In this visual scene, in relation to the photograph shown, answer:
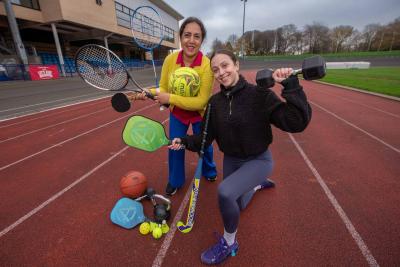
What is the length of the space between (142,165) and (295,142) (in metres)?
3.48

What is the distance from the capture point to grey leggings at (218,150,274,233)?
1.85 metres

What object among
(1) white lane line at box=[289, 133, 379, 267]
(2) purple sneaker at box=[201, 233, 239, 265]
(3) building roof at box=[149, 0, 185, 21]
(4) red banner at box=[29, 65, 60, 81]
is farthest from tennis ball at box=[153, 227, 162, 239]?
(3) building roof at box=[149, 0, 185, 21]

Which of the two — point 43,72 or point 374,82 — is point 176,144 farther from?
point 43,72

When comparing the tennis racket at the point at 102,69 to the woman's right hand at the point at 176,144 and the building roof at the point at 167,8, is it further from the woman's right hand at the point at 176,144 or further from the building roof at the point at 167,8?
the building roof at the point at 167,8

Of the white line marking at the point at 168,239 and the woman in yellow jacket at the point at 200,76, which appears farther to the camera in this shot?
the woman in yellow jacket at the point at 200,76

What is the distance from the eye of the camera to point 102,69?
278 centimetres

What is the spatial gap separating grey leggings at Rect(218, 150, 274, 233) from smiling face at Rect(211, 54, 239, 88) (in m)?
0.81

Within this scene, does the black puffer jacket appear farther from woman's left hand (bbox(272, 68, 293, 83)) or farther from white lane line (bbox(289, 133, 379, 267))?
white lane line (bbox(289, 133, 379, 267))

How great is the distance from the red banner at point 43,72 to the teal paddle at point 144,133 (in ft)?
67.7

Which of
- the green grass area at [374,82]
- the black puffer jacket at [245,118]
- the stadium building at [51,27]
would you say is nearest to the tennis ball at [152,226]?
the black puffer jacket at [245,118]

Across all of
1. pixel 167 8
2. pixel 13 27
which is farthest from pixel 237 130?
pixel 167 8

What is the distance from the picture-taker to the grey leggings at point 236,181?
1851 millimetres

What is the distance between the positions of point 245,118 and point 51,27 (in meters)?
28.8

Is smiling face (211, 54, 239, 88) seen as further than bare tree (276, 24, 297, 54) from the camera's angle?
No
